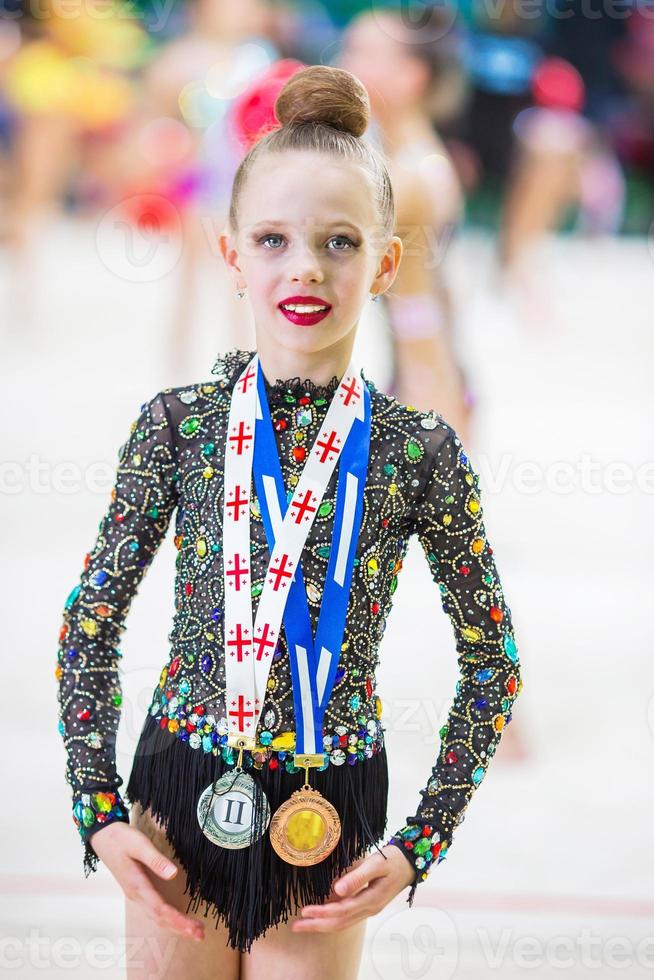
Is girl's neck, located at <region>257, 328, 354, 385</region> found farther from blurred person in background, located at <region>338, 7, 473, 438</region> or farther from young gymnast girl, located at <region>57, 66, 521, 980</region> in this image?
blurred person in background, located at <region>338, 7, 473, 438</region>

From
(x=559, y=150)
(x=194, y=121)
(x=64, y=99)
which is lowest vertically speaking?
(x=194, y=121)

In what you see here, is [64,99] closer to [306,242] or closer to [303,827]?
[306,242]

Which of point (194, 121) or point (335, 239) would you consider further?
point (194, 121)

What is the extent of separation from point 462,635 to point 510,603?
298 cm

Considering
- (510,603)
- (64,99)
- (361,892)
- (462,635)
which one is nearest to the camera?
(361,892)

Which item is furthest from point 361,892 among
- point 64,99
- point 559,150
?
point 559,150

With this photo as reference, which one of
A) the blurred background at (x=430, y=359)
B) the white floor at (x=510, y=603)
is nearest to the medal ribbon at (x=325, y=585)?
the blurred background at (x=430, y=359)

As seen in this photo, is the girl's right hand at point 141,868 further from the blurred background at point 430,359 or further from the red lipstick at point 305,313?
the blurred background at point 430,359

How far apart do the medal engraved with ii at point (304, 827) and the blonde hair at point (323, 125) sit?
23.0 inches

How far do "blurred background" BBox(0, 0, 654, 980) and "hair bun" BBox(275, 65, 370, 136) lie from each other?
17 cm

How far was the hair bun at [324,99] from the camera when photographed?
4.19ft

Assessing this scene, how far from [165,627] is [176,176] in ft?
8.55

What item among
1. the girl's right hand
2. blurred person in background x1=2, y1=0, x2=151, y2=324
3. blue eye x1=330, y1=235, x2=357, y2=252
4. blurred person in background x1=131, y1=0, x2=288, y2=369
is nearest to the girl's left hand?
the girl's right hand

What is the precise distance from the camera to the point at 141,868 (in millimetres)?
1243
